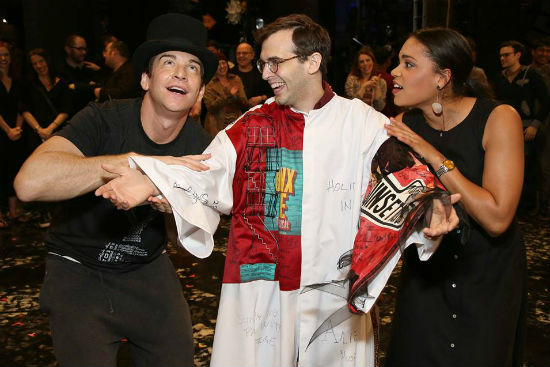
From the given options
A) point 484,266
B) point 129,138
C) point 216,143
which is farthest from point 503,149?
point 129,138

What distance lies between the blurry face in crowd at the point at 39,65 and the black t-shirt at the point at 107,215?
194 inches

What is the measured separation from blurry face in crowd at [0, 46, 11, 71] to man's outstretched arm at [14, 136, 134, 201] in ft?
16.4

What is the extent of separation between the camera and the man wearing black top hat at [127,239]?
2.27 meters

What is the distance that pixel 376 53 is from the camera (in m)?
7.45

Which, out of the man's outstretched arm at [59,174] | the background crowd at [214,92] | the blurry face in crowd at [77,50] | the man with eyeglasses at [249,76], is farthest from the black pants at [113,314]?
the blurry face in crowd at [77,50]

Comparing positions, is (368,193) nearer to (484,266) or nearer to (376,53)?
(484,266)

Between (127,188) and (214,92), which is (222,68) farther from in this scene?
(127,188)

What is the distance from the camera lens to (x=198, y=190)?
6.95ft

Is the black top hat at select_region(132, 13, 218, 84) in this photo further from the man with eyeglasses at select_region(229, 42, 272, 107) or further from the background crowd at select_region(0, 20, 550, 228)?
the man with eyeglasses at select_region(229, 42, 272, 107)

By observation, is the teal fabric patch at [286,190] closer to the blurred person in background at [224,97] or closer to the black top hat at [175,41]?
the black top hat at [175,41]

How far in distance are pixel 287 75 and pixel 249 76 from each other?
16.5 ft

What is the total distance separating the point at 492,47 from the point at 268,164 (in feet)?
29.7

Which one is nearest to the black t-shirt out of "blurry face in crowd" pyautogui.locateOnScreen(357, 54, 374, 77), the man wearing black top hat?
the man wearing black top hat

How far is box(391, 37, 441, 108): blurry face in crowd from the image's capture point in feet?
8.54
